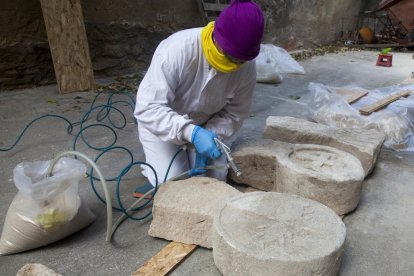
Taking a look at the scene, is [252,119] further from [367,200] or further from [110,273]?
[110,273]

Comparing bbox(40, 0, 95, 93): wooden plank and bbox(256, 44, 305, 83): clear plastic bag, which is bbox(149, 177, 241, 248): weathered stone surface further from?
bbox(256, 44, 305, 83): clear plastic bag

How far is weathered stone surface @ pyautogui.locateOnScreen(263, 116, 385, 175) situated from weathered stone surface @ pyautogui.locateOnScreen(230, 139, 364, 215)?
9.7 inches

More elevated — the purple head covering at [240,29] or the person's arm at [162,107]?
the purple head covering at [240,29]

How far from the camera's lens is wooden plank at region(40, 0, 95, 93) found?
13.1 feet

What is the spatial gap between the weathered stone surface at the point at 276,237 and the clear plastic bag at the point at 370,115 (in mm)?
1712

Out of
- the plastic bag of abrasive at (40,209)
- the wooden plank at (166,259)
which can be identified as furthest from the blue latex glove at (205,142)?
the plastic bag of abrasive at (40,209)

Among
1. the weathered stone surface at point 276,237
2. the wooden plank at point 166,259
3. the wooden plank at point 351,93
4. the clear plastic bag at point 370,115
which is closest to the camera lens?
the weathered stone surface at point 276,237

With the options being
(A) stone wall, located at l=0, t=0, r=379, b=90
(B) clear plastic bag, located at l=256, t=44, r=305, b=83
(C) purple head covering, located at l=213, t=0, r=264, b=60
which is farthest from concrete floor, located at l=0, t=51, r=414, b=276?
(C) purple head covering, located at l=213, t=0, r=264, b=60

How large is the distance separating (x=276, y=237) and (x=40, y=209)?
108 cm

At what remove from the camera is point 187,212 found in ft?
5.97

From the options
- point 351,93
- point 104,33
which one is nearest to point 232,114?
point 351,93

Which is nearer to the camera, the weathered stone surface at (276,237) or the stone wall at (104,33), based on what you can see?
the weathered stone surface at (276,237)

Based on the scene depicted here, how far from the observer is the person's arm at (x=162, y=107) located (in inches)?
79.1

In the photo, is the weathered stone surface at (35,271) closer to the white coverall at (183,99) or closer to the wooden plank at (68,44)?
the white coverall at (183,99)
